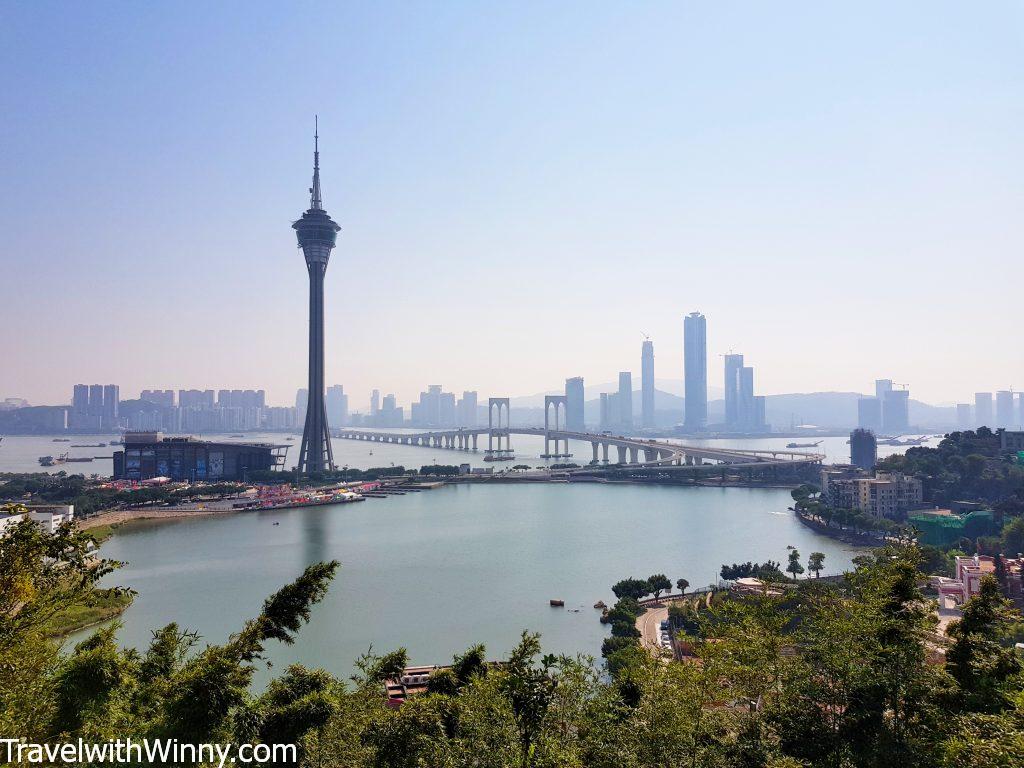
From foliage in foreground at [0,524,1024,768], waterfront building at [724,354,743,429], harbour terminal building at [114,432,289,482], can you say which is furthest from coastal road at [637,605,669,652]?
waterfront building at [724,354,743,429]

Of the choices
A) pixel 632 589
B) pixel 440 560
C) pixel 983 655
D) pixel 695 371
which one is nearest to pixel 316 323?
pixel 440 560

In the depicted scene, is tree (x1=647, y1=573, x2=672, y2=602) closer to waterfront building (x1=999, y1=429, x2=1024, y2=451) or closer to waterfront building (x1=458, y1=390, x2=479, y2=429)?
waterfront building (x1=999, y1=429, x2=1024, y2=451)

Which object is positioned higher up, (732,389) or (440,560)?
(732,389)

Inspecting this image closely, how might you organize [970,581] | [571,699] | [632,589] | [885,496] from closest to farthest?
[571,699], [970,581], [632,589], [885,496]

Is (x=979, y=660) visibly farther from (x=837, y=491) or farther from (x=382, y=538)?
(x=837, y=491)

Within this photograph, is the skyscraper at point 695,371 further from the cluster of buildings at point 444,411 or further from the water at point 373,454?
the cluster of buildings at point 444,411

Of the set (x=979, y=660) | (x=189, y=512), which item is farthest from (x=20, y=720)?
(x=189, y=512)

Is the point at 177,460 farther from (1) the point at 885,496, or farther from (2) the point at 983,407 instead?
(2) the point at 983,407
